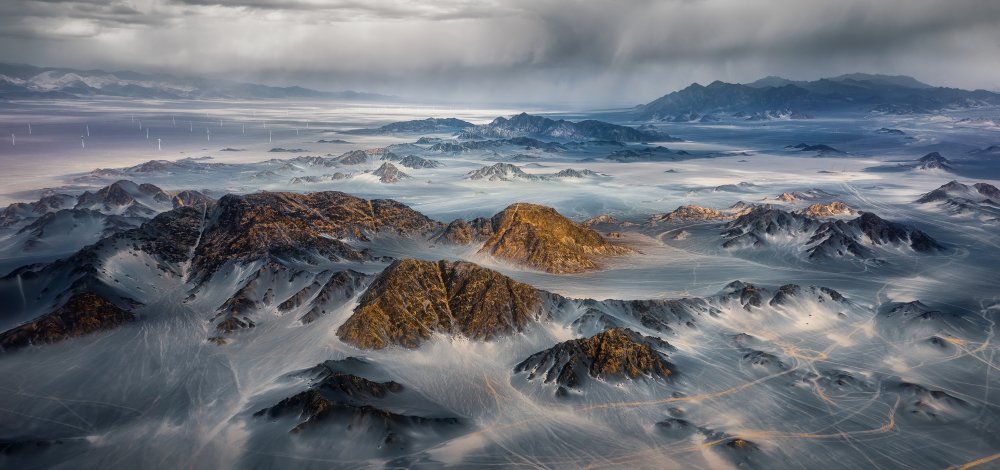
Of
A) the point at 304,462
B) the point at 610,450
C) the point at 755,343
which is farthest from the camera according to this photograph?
the point at 755,343

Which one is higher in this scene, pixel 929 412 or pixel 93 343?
A: pixel 929 412

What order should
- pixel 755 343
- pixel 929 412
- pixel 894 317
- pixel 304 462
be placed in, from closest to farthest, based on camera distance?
pixel 304 462 < pixel 929 412 < pixel 755 343 < pixel 894 317

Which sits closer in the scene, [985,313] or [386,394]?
[386,394]

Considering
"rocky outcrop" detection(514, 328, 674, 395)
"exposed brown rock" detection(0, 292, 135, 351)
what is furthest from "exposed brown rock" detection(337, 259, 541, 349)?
"exposed brown rock" detection(0, 292, 135, 351)

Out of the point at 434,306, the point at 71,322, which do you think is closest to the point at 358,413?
the point at 434,306

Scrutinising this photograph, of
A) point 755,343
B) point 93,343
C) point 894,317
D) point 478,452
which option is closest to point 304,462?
point 478,452

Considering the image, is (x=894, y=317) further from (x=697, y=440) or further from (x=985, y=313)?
(x=697, y=440)

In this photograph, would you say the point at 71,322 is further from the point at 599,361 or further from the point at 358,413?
the point at 599,361
